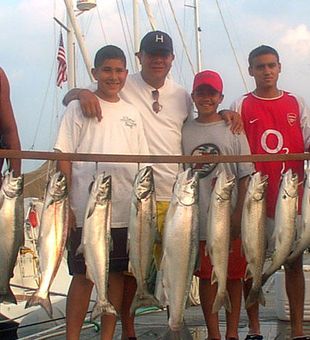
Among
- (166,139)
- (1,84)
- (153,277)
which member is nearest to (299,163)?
(166,139)

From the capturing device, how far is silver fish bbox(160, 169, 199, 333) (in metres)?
4.73

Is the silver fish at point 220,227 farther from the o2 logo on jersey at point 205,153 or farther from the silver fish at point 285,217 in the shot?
the o2 logo on jersey at point 205,153

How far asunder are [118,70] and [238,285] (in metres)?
2.04

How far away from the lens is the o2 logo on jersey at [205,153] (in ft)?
17.8

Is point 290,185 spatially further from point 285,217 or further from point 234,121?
point 234,121

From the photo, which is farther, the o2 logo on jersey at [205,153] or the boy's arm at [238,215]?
the o2 logo on jersey at [205,153]

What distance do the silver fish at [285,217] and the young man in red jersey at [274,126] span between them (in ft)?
1.42

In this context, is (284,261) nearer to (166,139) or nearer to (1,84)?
(166,139)

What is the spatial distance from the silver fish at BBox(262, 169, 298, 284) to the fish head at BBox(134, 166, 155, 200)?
96 cm

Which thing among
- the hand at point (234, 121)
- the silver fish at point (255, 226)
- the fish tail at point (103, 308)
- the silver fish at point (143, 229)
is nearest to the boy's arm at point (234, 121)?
the hand at point (234, 121)

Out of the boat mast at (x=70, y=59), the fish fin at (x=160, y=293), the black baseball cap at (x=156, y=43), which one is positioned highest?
the boat mast at (x=70, y=59)

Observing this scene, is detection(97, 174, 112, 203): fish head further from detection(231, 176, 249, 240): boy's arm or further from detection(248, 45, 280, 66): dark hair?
detection(248, 45, 280, 66): dark hair

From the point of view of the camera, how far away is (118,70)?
17.3ft

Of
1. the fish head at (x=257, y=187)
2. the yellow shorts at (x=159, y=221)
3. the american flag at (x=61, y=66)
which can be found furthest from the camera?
the american flag at (x=61, y=66)
